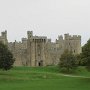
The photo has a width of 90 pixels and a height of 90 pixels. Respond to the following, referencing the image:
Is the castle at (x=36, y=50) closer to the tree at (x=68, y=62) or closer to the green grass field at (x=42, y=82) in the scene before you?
the tree at (x=68, y=62)

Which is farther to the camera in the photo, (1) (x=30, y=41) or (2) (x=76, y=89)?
(1) (x=30, y=41)

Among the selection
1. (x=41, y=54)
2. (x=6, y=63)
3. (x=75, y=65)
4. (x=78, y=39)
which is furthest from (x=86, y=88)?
(x=78, y=39)

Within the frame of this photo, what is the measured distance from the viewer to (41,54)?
116875 mm

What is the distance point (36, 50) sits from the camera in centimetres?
11662

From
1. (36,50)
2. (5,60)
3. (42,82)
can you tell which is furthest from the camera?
(36,50)

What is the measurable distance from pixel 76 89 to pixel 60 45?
231 ft

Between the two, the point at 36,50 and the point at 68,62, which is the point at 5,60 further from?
the point at 36,50

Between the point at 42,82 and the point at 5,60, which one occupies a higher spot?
the point at 5,60

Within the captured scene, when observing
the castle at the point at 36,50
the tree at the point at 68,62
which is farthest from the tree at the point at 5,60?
the castle at the point at 36,50

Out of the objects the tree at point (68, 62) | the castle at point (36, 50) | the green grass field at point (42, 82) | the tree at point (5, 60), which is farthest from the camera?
the castle at point (36, 50)

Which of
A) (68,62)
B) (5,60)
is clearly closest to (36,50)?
(68,62)

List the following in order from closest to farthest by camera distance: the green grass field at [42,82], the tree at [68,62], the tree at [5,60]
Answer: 1. the green grass field at [42,82]
2. the tree at [5,60]
3. the tree at [68,62]

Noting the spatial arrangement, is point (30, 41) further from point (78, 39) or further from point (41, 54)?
point (78, 39)

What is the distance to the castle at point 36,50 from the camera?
116938 millimetres
